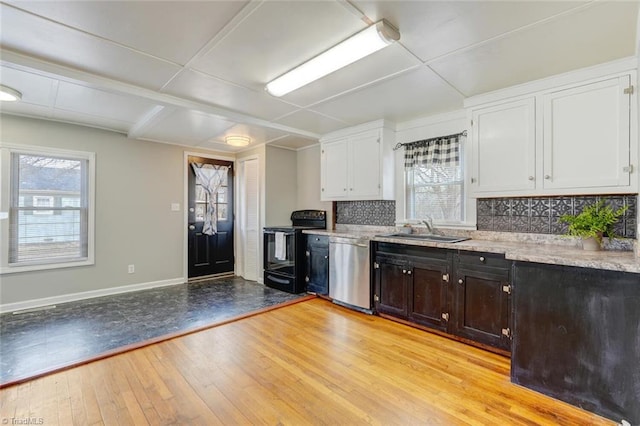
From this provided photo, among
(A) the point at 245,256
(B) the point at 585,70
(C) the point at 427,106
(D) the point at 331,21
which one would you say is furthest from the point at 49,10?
(A) the point at 245,256

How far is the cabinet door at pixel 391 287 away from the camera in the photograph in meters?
3.10

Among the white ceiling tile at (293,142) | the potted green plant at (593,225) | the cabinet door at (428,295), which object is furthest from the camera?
the white ceiling tile at (293,142)

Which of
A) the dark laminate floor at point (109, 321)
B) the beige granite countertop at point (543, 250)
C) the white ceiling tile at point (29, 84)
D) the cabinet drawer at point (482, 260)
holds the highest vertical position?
the white ceiling tile at point (29, 84)

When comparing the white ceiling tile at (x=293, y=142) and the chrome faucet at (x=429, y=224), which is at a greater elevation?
the white ceiling tile at (x=293, y=142)

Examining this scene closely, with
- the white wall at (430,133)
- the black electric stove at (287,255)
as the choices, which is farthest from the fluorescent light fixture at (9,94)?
the white wall at (430,133)

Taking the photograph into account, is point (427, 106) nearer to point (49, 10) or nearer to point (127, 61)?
point (127, 61)

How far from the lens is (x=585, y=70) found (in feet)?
7.37

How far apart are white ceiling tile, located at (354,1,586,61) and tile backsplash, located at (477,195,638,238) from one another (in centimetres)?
166

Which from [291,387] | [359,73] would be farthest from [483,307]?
[359,73]

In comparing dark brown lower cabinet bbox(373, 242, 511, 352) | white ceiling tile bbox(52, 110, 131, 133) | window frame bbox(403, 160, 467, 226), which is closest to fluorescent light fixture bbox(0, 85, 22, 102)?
white ceiling tile bbox(52, 110, 131, 133)

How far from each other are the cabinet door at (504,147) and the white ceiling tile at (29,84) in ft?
12.9

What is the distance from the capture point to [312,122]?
3688mm

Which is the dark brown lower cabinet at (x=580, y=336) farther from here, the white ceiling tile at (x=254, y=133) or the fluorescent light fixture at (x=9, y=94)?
the fluorescent light fixture at (x=9, y=94)

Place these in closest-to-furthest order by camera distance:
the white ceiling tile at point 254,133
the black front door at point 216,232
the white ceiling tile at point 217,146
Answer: the white ceiling tile at point 254,133 → the white ceiling tile at point 217,146 → the black front door at point 216,232
